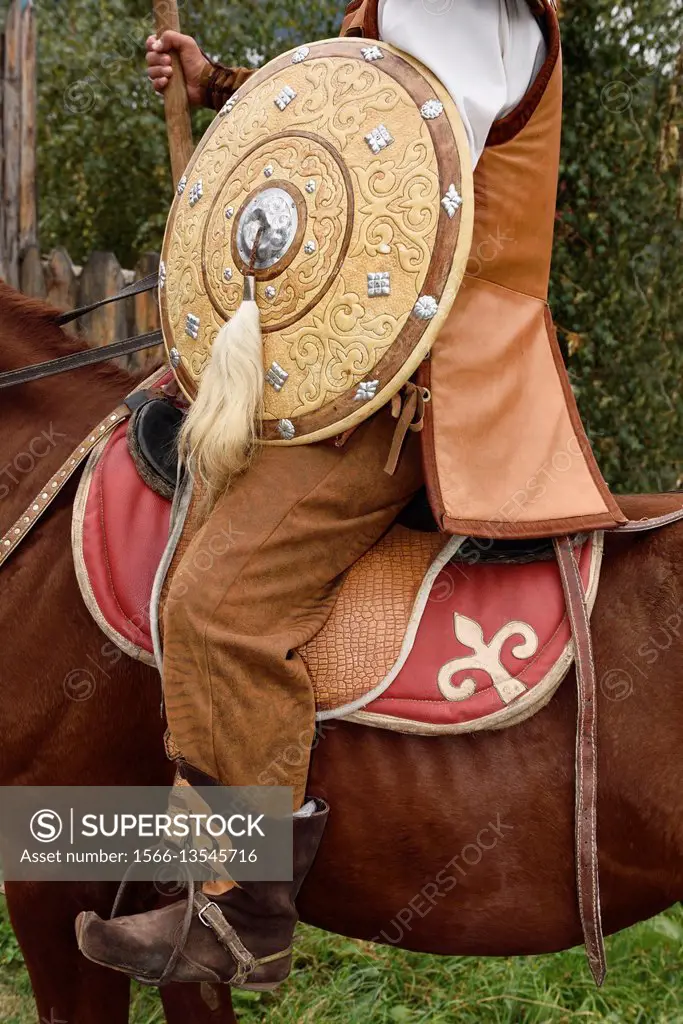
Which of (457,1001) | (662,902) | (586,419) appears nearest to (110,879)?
(662,902)

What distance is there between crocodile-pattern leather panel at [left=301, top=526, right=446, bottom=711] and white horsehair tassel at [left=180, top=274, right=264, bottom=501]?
14.5 inches

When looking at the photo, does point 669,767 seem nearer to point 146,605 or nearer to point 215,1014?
point 146,605

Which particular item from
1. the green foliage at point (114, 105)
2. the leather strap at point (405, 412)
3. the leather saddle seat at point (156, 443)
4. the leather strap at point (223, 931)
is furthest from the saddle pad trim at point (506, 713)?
the green foliage at point (114, 105)

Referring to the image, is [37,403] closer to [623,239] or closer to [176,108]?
[176,108]

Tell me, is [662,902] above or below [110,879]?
above

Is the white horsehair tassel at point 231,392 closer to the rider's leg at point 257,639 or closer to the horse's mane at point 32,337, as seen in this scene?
the rider's leg at point 257,639

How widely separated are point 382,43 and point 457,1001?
108 inches

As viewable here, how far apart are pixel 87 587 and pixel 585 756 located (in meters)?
1.05

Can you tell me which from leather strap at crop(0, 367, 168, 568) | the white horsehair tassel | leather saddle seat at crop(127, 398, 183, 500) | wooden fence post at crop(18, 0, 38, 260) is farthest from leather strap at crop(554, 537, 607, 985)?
wooden fence post at crop(18, 0, 38, 260)

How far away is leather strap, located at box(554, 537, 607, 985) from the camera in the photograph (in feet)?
6.00

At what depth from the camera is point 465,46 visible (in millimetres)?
1795

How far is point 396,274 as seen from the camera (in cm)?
177

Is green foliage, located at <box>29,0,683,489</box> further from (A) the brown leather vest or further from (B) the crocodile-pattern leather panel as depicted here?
(B) the crocodile-pattern leather panel

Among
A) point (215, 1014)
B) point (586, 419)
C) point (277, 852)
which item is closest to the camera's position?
point (277, 852)
